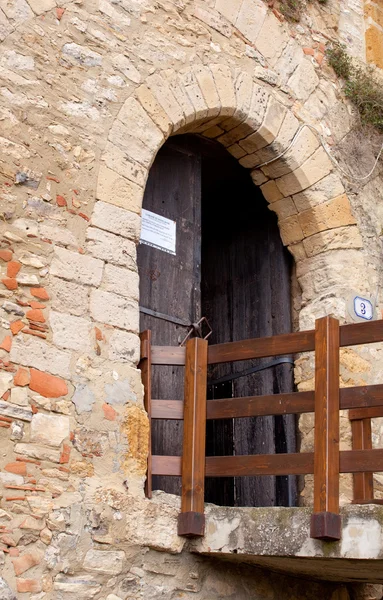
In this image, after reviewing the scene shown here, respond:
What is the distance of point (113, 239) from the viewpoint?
4.44 meters

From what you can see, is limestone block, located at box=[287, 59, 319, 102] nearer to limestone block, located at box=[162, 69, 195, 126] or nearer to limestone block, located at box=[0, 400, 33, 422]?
limestone block, located at box=[162, 69, 195, 126]

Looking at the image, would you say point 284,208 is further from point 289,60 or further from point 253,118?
point 289,60

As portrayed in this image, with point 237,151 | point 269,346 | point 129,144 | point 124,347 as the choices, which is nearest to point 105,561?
point 124,347

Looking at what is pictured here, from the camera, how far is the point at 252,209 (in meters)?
6.14

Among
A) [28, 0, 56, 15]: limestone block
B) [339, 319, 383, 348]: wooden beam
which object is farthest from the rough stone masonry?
[339, 319, 383, 348]: wooden beam

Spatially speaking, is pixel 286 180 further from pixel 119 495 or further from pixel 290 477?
pixel 119 495

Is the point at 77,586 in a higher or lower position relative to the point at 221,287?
lower

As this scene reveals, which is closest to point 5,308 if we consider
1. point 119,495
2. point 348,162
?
point 119,495

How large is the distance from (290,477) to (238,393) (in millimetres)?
738

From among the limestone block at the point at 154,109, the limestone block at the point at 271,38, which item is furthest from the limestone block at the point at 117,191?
the limestone block at the point at 271,38

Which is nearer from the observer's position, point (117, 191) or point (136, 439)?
point (136, 439)

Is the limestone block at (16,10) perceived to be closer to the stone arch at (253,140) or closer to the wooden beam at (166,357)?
the stone arch at (253,140)

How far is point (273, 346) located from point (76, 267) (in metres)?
1.01

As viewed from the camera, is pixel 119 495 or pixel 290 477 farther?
pixel 290 477
